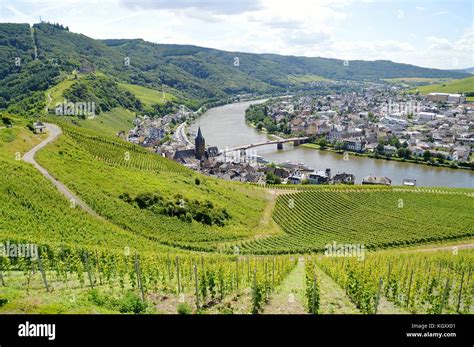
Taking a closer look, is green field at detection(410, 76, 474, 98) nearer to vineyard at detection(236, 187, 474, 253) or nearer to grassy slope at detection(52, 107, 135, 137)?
vineyard at detection(236, 187, 474, 253)

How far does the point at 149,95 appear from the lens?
133 metres

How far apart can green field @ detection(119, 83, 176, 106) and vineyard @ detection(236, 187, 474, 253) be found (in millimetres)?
91723

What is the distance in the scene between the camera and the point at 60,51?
140625 millimetres

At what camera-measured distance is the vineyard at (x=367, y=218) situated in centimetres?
3006

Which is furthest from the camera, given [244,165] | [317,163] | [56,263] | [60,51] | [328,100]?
[328,100]

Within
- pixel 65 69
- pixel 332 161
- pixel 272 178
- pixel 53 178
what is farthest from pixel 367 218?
pixel 65 69

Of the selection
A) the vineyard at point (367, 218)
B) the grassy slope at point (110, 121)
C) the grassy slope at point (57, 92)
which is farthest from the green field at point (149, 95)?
the vineyard at point (367, 218)

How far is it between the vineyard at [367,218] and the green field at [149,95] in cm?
9172

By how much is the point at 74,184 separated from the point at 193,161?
Result: 39099mm

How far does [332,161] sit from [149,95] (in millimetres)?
80476

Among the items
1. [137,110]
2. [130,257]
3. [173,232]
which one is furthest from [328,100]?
[130,257]

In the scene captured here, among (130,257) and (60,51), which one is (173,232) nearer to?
(130,257)

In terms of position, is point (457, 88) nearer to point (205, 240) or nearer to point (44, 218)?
point (205, 240)

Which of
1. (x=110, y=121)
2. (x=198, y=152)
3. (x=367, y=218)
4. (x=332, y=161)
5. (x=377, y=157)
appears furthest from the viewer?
(x=110, y=121)
